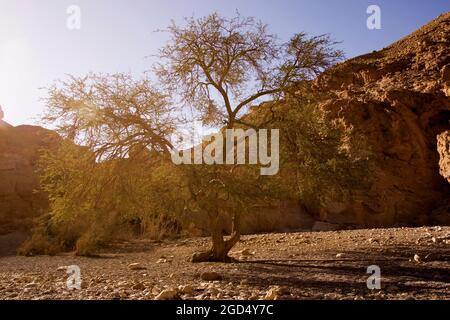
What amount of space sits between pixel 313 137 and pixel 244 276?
3900mm

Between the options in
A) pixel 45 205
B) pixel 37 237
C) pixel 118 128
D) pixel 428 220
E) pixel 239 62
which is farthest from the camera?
pixel 45 205

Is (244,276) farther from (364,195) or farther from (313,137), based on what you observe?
(364,195)

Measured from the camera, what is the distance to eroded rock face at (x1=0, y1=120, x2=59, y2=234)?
2448 cm

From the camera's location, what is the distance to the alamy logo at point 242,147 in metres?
9.47

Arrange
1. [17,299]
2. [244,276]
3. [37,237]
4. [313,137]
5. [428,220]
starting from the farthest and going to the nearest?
[428,220] → [37,237] → [313,137] → [244,276] → [17,299]

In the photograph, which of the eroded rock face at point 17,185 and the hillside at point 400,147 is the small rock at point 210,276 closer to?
the hillside at point 400,147

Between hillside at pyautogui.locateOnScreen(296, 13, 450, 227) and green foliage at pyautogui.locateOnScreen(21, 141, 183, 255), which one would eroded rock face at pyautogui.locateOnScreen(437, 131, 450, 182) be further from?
green foliage at pyautogui.locateOnScreen(21, 141, 183, 255)

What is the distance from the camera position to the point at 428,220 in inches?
856

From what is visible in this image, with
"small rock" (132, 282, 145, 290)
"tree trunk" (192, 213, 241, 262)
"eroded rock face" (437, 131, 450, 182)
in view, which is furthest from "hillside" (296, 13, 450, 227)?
"small rock" (132, 282, 145, 290)

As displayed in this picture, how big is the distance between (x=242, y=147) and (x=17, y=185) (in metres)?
19.9

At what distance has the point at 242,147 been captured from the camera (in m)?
10.1

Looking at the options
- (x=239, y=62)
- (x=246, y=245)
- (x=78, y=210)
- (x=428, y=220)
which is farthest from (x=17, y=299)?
(x=428, y=220)

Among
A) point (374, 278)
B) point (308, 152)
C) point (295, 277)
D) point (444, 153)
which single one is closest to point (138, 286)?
point (295, 277)

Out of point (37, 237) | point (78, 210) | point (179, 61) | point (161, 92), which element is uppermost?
point (179, 61)
